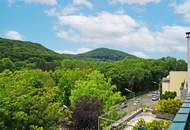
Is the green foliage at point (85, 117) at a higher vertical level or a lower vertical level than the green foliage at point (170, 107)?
lower

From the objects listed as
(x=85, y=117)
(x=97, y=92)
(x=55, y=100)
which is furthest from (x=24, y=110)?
(x=97, y=92)

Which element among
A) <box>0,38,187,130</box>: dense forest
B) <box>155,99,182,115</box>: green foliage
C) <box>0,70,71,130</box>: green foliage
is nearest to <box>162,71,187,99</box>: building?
<box>0,38,187,130</box>: dense forest

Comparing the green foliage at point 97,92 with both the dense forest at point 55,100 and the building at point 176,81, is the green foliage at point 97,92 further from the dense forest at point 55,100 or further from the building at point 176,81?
the building at point 176,81

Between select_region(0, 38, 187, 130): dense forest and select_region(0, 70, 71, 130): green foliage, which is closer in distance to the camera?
select_region(0, 70, 71, 130): green foliage

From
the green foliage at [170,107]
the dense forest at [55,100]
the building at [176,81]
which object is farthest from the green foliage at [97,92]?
the building at [176,81]

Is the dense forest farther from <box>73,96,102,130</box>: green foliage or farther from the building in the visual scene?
the building

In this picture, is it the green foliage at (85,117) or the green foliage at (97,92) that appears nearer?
the green foliage at (85,117)

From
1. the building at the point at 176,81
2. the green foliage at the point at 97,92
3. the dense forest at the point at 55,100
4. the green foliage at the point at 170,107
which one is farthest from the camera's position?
the building at the point at 176,81

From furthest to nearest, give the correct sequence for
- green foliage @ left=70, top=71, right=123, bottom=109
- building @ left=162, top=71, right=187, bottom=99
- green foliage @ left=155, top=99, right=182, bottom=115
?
building @ left=162, top=71, right=187, bottom=99, green foliage @ left=70, top=71, right=123, bottom=109, green foliage @ left=155, top=99, right=182, bottom=115

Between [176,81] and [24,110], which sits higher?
[176,81]

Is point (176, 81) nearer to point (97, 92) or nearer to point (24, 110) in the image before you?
point (97, 92)

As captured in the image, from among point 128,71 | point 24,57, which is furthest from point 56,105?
point 24,57
